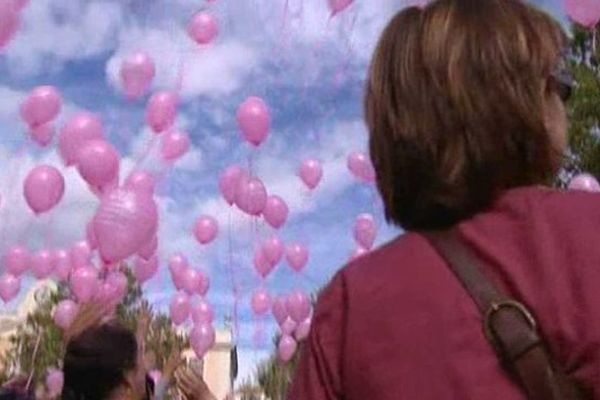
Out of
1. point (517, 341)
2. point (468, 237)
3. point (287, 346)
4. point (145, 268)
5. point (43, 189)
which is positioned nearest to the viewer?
point (517, 341)

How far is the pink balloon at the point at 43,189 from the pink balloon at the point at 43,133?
0.28 meters

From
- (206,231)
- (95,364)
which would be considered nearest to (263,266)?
(206,231)

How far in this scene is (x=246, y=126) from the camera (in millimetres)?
11125

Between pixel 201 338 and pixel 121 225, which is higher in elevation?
pixel 121 225

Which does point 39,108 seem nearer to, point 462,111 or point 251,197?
point 251,197

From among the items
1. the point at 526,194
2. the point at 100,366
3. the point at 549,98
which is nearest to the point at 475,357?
the point at 526,194

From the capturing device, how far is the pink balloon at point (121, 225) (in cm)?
973

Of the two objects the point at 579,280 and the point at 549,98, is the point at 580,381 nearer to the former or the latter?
the point at 579,280

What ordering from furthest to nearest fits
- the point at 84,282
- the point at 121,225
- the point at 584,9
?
1. the point at 84,282
2. the point at 121,225
3. the point at 584,9

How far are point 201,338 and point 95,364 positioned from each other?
11.3 metres

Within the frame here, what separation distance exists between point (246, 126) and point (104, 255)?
1877 mm

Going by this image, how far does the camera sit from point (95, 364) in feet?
11.8

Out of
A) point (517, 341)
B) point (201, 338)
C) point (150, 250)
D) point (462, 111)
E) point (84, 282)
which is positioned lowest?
point (201, 338)

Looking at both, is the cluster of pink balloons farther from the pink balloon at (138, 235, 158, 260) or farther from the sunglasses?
the sunglasses
